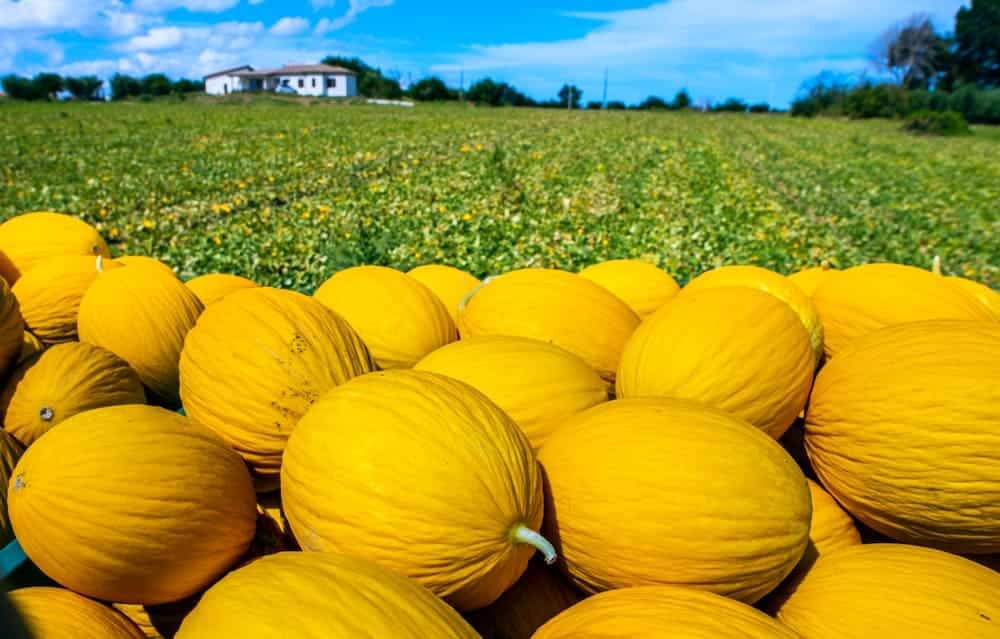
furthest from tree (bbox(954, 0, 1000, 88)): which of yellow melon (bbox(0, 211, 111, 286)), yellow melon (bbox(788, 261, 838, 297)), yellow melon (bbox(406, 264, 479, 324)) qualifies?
yellow melon (bbox(0, 211, 111, 286))

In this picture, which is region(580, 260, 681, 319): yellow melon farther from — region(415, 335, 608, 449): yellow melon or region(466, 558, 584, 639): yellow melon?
region(466, 558, 584, 639): yellow melon

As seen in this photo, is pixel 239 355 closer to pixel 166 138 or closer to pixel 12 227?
pixel 12 227

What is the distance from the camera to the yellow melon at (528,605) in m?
1.17

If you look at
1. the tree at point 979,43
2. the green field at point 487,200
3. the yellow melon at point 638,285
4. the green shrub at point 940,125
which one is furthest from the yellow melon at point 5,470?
the tree at point 979,43

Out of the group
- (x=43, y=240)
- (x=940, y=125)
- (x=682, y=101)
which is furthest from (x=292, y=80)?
(x=43, y=240)

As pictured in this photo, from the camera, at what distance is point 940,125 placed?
34438 millimetres

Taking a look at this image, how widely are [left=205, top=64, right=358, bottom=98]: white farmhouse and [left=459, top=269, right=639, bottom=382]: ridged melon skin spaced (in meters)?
80.5

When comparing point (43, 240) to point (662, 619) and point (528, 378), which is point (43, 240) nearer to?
point (528, 378)

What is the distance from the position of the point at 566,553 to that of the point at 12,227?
287 centimetres

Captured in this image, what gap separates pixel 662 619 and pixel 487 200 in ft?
31.1

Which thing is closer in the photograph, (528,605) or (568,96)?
(528,605)

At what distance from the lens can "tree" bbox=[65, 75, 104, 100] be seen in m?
62.2

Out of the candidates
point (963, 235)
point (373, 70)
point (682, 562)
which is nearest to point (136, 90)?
point (373, 70)

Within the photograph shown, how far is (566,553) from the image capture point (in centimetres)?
117
